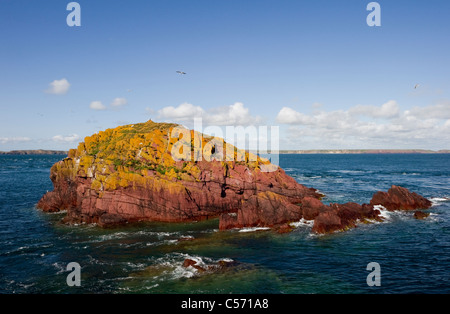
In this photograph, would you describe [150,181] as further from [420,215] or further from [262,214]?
[420,215]

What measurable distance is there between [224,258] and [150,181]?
74.8 feet

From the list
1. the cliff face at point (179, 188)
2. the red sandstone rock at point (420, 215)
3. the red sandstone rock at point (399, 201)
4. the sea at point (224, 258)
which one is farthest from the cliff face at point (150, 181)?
the red sandstone rock at point (420, 215)

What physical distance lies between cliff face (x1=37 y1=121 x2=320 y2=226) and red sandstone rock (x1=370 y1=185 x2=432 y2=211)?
14.4 metres

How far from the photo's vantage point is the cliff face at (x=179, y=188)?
46125 millimetres

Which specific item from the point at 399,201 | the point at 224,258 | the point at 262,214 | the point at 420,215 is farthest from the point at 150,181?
the point at 399,201

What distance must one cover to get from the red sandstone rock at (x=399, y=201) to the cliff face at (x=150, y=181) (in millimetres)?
14397

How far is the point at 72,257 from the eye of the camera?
3294 cm

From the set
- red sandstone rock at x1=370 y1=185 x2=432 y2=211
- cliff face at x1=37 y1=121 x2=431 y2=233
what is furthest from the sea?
red sandstone rock at x1=370 y1=185 x2=432 y2=211

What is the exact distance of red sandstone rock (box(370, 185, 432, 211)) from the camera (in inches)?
2101

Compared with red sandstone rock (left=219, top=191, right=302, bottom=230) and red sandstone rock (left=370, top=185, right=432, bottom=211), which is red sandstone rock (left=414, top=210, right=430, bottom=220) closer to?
red sandstone rock (left=370, top=185, right=432, bottom=211)

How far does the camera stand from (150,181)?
161 ft
